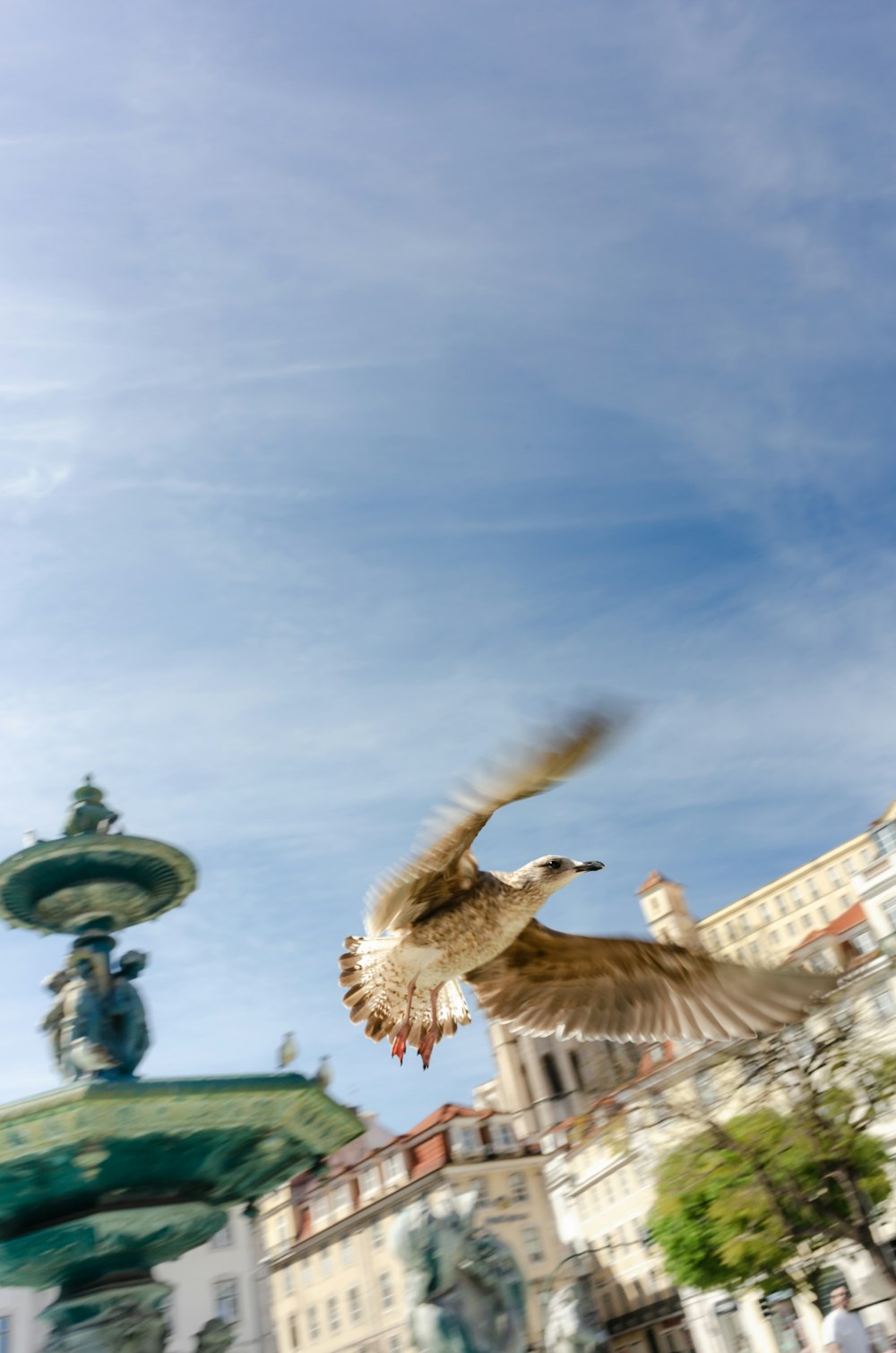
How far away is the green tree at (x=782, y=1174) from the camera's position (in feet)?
70.5

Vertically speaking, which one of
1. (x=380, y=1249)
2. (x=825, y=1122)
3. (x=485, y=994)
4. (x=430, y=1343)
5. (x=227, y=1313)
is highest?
(x=380, y=1249)

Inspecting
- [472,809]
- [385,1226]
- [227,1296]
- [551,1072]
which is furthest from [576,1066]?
[472,809]

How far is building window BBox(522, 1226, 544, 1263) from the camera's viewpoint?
49969 mm

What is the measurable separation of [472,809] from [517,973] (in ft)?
11.3

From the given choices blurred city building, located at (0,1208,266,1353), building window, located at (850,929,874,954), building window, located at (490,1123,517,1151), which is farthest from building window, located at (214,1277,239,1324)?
building window, located at (850,929,874,954)

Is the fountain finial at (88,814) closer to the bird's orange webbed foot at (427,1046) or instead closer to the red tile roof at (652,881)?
the bird's orange webbed foot at (427,1046)

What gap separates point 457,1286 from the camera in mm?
14875

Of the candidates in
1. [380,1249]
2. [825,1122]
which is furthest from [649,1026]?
[380,1249]

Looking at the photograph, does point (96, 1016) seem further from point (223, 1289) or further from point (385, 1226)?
point (385, 1226)

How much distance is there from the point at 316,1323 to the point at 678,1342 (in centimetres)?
1745

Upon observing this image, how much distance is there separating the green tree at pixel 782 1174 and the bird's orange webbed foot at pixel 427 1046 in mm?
13312

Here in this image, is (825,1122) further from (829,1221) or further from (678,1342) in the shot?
(678,1342)

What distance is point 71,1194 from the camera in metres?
7.94

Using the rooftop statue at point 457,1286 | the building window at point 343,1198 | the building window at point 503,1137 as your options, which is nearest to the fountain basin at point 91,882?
the rooftop statue at point 457,1286
